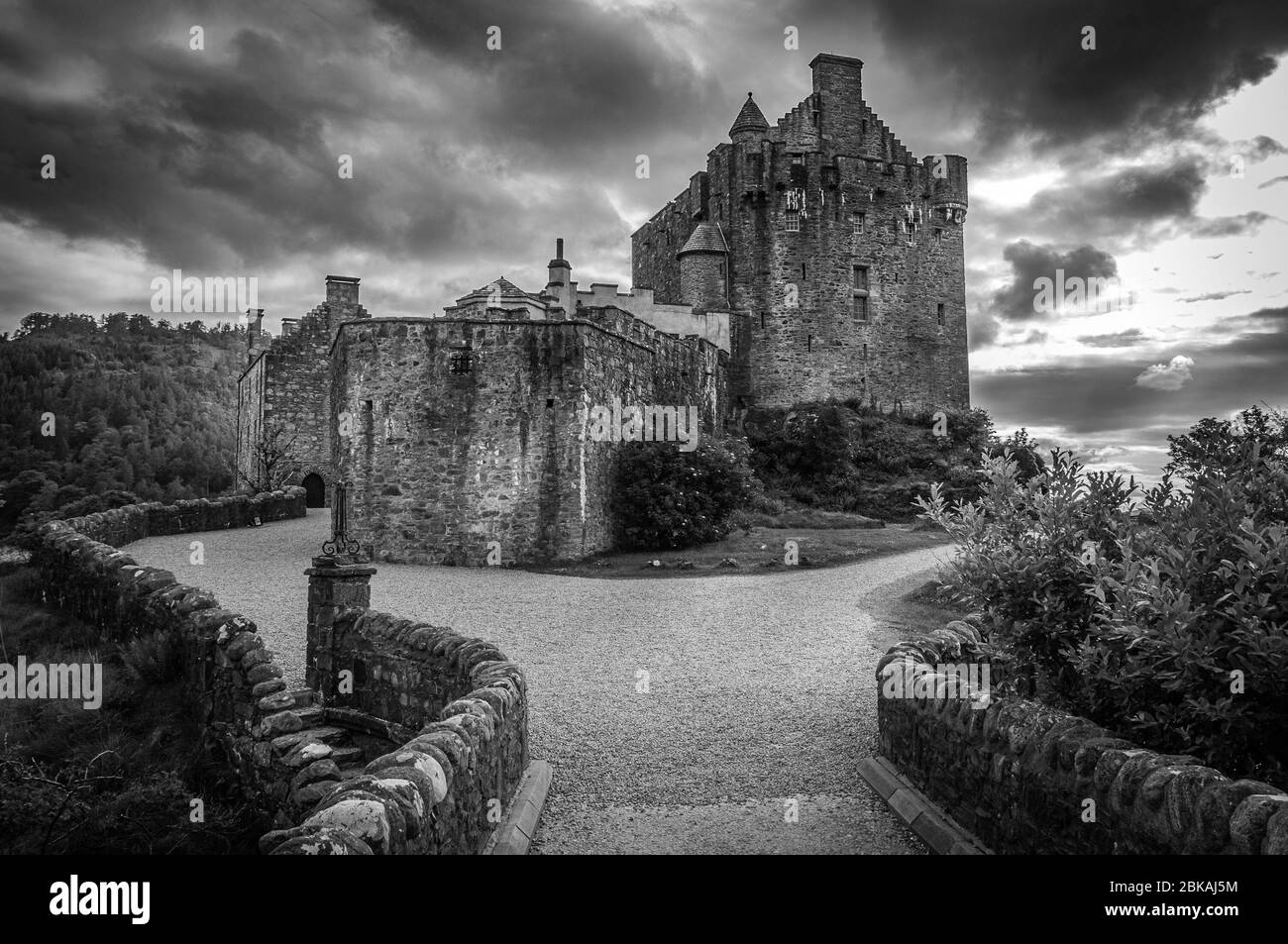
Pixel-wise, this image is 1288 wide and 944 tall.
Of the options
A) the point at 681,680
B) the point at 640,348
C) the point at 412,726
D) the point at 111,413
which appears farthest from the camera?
the point at 111,413

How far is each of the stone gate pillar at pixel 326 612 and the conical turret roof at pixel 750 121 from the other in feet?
125

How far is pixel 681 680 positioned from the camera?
11117 mm

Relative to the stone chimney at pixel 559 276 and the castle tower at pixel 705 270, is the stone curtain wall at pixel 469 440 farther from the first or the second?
the castle tower at pixel 705 270

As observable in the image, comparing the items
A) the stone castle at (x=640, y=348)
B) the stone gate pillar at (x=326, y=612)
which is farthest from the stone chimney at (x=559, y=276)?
the stone gate pillar at (x=326, y=612)

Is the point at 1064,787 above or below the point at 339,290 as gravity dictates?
below

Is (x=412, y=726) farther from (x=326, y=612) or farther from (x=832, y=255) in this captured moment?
(x=832, y=255)

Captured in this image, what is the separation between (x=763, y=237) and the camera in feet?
137

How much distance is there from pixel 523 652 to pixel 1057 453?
8286mm

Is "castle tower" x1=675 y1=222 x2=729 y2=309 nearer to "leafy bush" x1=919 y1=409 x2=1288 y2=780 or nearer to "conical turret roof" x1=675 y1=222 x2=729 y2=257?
"conical turret roof" x1=675 y1=222 x2=729 y2=257

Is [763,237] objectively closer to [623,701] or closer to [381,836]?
[623,701]

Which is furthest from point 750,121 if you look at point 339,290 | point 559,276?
point 339,290

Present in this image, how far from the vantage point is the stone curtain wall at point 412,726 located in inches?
171

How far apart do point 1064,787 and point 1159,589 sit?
134cm
